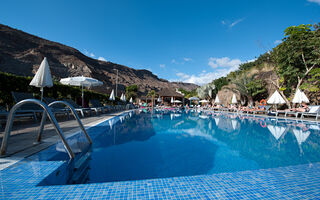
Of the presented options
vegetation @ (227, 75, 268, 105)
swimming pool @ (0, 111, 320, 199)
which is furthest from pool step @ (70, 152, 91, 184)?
vegetation @ (227, 75, 268, 105)

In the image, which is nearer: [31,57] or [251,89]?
[251,89]

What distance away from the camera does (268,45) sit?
1688 centimetres

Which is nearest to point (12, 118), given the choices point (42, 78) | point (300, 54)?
point (42, 78)

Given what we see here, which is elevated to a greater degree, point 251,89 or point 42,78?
point 251,89

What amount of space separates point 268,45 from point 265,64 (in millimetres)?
8069

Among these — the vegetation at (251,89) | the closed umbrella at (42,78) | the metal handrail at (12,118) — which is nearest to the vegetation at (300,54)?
Result: the vegetation at (251,89)

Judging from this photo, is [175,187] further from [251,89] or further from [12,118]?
[251,89]

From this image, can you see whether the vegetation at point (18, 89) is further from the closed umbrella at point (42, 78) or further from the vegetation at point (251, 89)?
the vegetation at point (251, 89)

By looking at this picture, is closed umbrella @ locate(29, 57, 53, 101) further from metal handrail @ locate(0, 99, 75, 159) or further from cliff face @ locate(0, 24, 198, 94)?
cliff face @ locate(0, 24, 198, 94)

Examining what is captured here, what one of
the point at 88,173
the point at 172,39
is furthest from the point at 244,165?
the point at 172,39

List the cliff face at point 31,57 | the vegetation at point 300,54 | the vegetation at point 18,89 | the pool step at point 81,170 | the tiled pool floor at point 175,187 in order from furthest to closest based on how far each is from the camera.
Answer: the cliff face at point 31,57 < the vegetation at point 300,54 < the vegetation at point 18,89 < the pool step at point 81,170 < the tiled pool floor at point 175,187

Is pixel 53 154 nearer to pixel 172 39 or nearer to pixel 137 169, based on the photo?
pixel 137 169

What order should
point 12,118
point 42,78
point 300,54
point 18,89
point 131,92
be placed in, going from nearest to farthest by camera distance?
1. point 12,118
2. point 42,78
3. point 18,89
4. point 300,54
5. point 131,92

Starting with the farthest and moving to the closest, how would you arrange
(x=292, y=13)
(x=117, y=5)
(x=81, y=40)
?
(x=81, y=40), (x=117, y=5), (x=292, y=13)
